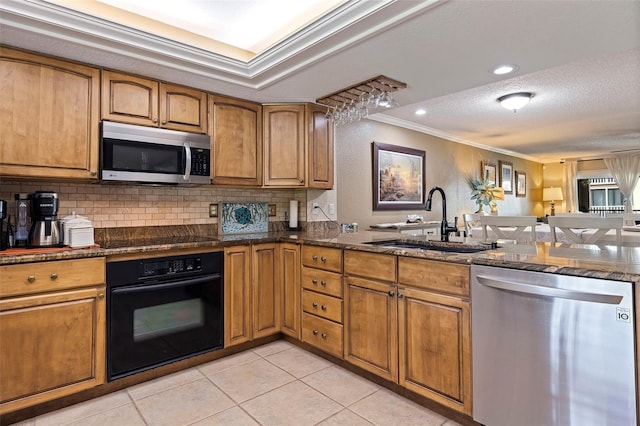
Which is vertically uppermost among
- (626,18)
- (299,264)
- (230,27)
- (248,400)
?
(230,27)

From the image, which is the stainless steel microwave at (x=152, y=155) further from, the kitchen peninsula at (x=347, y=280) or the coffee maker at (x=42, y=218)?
the kitchen peninsula at (x=347, y=280)

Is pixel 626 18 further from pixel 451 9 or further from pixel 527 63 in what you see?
pixel 451 9

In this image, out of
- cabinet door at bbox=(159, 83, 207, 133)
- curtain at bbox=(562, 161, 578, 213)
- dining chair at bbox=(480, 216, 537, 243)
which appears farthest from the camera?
curtain at bbox=(562, 161, 578, 213)

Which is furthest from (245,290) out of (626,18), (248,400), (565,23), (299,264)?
(626,18)

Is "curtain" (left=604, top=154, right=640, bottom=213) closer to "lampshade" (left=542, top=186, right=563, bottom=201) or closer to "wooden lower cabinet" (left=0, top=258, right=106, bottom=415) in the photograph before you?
"lampshade" (left=542, top=186, right=563, bottom=201)

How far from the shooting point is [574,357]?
1.48 meters

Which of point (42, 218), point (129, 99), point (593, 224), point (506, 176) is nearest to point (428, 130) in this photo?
point (593, 224)

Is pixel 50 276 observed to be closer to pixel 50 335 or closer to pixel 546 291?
pixel 50 335

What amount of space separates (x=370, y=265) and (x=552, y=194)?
26.1ft

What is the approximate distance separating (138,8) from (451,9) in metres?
1.97

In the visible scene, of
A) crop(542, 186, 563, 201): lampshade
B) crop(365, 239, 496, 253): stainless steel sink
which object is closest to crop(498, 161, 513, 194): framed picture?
crop(542, 186, 563, 201): lampshade

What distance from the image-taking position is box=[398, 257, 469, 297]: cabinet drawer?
1837 mm

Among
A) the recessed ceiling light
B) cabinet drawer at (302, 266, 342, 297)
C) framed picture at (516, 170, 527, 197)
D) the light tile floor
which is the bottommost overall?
the light tile floor

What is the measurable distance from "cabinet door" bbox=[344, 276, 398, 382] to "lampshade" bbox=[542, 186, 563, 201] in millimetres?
7922
